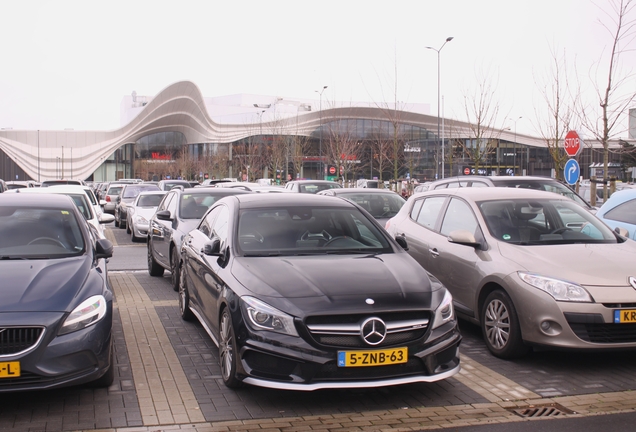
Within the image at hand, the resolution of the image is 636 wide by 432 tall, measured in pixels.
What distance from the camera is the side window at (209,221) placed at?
706cm

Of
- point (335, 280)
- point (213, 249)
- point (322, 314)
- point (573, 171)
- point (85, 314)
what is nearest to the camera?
point (322, 314)

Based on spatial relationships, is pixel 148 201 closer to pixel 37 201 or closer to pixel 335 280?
pixel 37 201

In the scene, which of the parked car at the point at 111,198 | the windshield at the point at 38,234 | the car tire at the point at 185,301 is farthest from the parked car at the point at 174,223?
the parked car at the point at 111,198

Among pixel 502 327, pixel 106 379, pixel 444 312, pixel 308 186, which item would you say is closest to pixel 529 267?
pixel 502 327

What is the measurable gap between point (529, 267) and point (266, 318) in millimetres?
2602

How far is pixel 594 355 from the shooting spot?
645 cm

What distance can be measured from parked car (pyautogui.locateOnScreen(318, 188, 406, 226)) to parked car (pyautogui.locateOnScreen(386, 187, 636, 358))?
14.7 ft

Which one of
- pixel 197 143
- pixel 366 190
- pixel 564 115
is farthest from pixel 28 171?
pixel 366 190

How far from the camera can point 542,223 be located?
23.1 ft

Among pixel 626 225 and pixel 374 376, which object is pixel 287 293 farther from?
pixel 626 225

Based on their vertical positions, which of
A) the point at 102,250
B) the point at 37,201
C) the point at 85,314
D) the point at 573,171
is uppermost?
the point at 573,171

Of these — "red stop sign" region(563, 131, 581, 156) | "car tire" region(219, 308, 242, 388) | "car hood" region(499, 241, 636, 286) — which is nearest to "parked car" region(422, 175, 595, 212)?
"red stop sign" region(563, 131, 581, 156)

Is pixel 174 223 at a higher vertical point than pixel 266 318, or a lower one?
higher

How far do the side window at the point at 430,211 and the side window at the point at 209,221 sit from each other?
8.51 ft
